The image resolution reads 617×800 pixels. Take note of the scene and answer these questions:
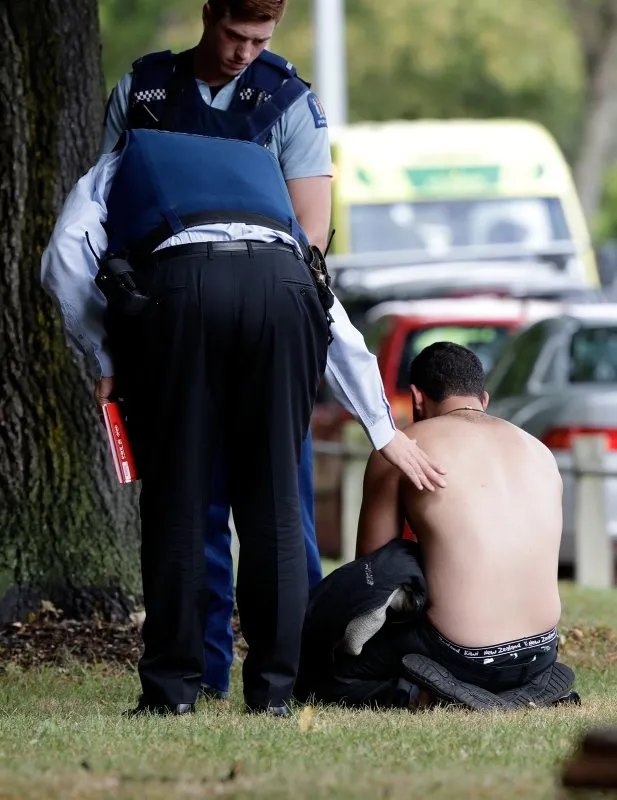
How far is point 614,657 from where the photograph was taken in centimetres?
682

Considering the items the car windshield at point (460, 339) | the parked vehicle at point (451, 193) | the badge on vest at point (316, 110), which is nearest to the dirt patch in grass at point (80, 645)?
the badge on vest at point (316, 110)

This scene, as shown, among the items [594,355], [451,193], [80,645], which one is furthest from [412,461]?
[451,193]

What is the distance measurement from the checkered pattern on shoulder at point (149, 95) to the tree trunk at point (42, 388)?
1826mm

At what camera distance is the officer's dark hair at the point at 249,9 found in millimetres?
4859

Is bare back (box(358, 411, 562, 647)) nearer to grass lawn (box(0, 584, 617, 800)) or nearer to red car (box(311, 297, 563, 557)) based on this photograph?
grass lawn (box(0, 584, 617, 800))

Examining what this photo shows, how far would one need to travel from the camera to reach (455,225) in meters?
18.5

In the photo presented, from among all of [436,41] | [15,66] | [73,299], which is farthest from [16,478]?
[436,41]

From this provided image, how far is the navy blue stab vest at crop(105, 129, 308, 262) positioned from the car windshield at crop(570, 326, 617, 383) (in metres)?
7.25

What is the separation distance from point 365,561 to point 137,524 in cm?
187

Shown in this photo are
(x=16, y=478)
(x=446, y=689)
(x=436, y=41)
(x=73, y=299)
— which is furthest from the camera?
(x=436, y=41)

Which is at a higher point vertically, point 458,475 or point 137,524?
point 458,475

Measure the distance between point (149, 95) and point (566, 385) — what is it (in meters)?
7.06

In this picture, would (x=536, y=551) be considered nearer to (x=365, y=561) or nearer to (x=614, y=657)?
(x=365, y=561)

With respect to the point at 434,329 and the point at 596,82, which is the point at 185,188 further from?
the point at 596,82
